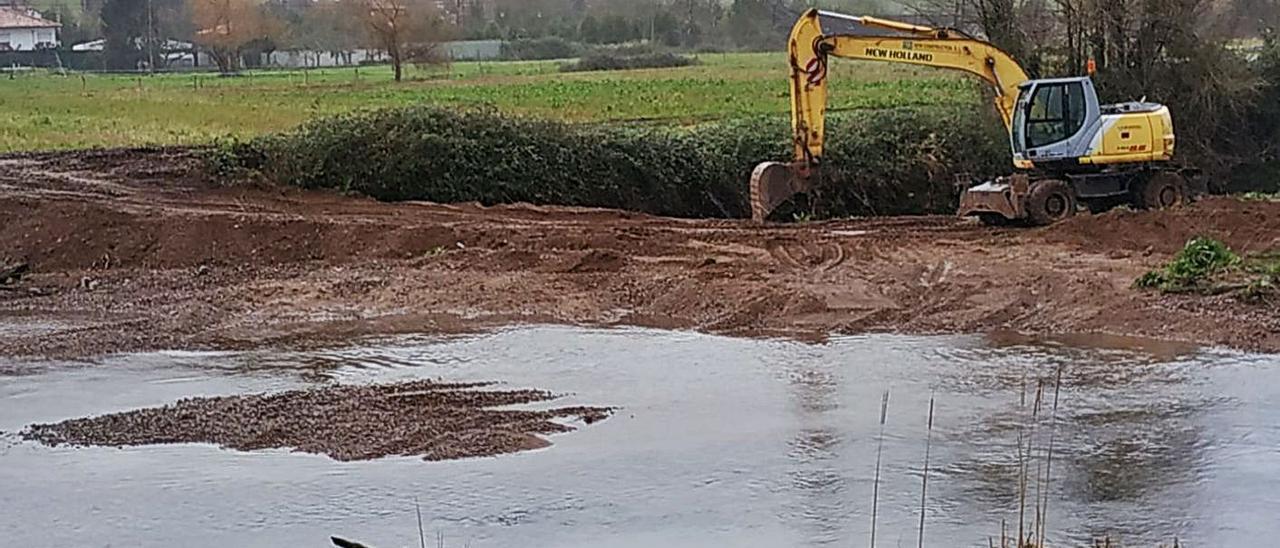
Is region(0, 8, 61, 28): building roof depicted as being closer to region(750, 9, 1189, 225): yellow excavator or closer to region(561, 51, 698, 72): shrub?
region(561, 51, 698, 72): shrub

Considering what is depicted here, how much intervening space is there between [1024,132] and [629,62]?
94.1 feet

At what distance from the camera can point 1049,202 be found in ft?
72.4

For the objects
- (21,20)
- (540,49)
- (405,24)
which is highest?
(21,20)

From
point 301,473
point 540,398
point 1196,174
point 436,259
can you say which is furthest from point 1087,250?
point 301,473

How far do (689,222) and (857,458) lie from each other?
12.5 metres

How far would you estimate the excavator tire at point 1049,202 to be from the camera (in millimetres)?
21953

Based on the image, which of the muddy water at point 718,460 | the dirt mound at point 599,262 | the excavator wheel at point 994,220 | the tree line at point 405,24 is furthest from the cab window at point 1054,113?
the tree line at point 405,24

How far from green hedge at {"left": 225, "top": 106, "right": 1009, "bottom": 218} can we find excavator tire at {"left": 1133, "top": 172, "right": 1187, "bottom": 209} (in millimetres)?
5948

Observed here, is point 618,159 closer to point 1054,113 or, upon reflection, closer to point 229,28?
point 1054,113

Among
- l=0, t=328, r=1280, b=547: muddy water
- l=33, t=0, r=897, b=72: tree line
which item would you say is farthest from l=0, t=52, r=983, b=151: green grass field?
l=0, t=328, r=1280, b=547: muddy water

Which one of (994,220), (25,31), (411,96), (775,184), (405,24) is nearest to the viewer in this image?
(775,184)

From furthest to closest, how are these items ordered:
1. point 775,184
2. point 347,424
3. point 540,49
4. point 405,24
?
point 540,49
point 405,24
point 775,184
point 347,424

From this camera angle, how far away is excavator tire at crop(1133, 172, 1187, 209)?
22.6m

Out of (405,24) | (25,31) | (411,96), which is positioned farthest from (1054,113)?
(25,31)
